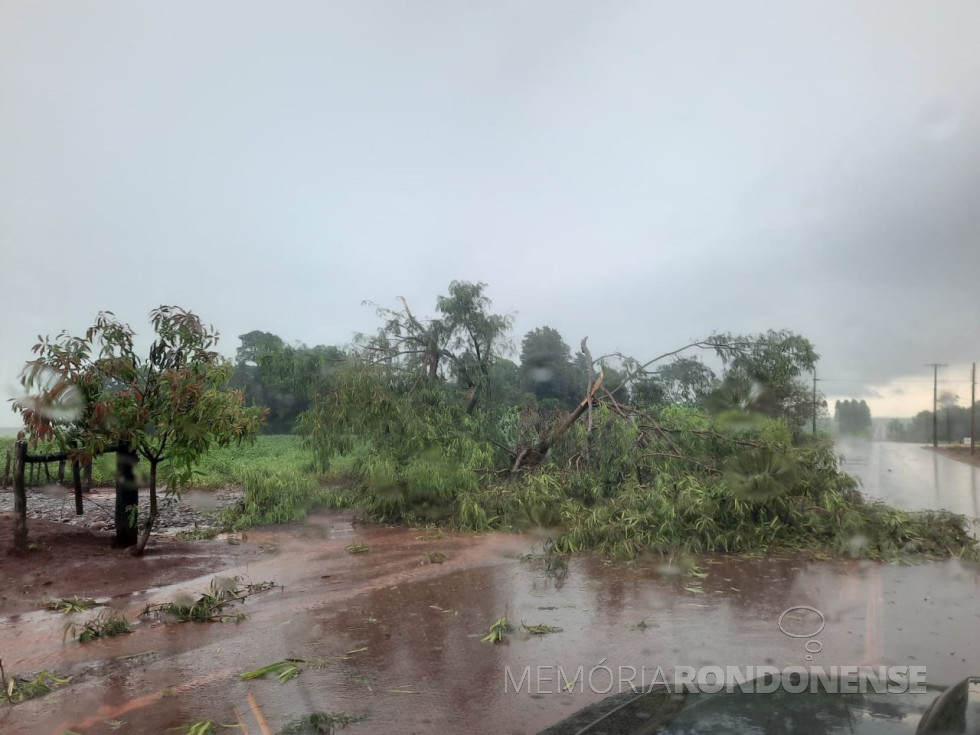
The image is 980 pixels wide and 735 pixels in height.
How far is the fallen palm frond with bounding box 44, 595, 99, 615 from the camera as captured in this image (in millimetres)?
6395

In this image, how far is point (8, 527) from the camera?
8.98 m

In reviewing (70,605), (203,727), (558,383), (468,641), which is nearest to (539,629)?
(468,641)

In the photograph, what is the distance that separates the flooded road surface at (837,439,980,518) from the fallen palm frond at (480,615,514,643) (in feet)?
16.8

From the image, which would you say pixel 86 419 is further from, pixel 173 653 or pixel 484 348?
pixel 484 348

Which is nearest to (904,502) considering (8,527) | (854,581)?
(854,581)

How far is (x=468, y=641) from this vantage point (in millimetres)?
5340

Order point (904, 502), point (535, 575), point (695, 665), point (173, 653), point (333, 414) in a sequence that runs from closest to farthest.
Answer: point (695, 665) → point (173, 653) → point (535, 575) → point (904, 502) → point (333, 414)

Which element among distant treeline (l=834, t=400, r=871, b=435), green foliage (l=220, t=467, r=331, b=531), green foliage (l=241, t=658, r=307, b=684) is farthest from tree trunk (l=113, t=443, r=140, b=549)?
distant treeline (l=834, t=400, r=871, b=435)

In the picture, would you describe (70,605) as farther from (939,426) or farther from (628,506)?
(939,426)

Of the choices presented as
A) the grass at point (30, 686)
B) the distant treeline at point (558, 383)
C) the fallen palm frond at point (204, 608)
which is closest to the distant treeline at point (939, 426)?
the distant treeline at point (558, 383)

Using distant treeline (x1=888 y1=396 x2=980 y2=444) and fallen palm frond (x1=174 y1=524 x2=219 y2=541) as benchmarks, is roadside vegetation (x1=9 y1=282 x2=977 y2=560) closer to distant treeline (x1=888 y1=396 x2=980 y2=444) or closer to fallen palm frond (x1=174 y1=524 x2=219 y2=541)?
fallen palm frond (x1=174 y1=524 x2=219 y2=541)

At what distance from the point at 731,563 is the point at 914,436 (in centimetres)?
246

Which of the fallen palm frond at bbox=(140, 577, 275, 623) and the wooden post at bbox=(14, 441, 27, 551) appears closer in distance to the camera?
the fallen palm frond at bbox=(140, 577, 275, 623)

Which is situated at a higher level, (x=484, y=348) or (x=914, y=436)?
(x=484, y=348)
